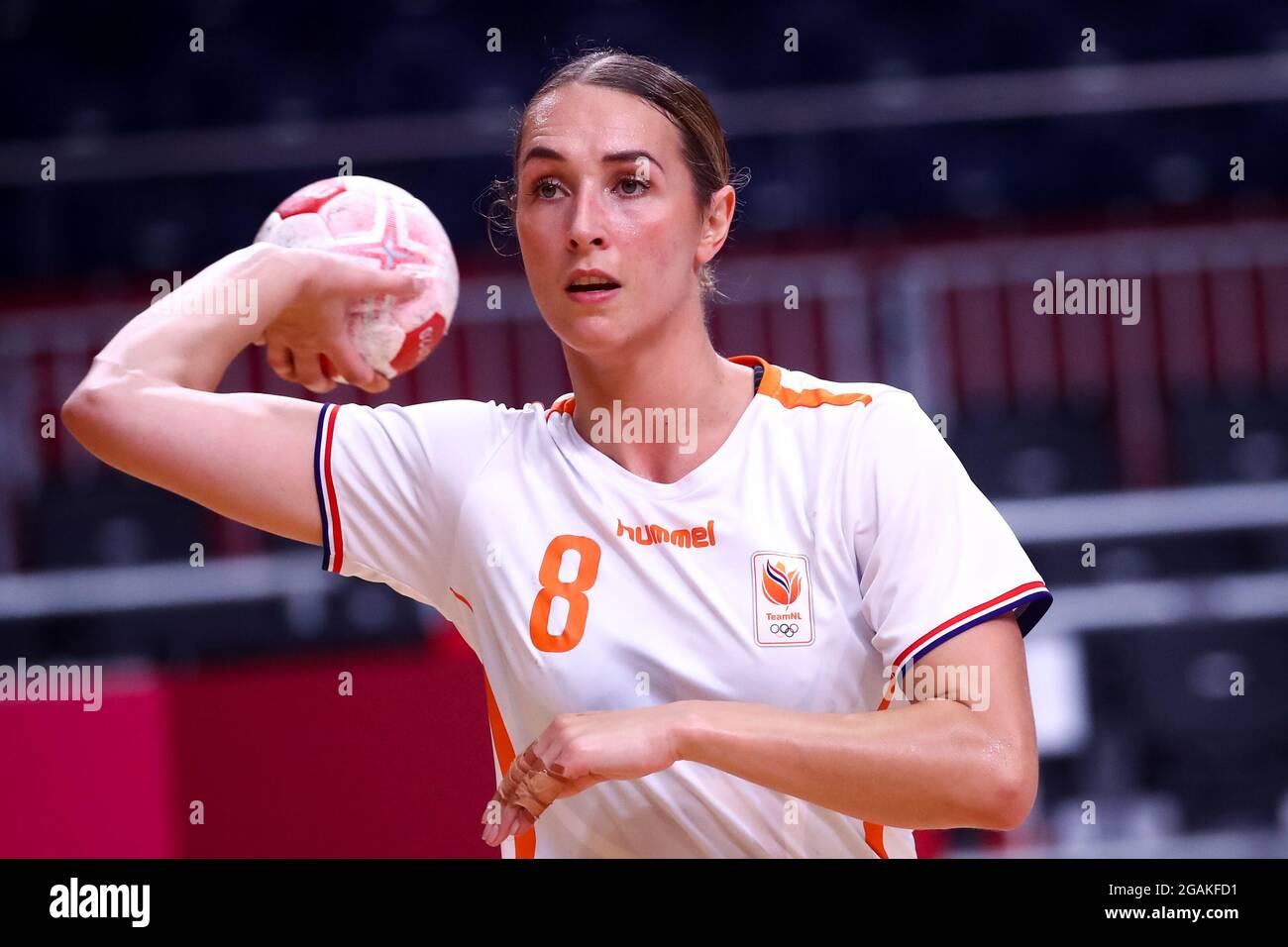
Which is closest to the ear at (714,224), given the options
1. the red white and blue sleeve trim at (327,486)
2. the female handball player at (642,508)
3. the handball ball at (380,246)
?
the female handball player at (642,508)

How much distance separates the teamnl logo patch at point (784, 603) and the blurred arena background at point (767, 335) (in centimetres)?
142

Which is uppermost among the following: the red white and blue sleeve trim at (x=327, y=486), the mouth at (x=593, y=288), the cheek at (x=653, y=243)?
the cheek at (x=653, y=243)

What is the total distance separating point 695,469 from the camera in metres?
2.03

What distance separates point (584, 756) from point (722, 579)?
1.18 ft

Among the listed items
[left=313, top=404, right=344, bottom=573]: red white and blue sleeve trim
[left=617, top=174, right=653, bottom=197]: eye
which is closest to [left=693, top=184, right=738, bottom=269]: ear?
[left=617, top=174, right=653, bottom=197]: eye

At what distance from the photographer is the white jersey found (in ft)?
6.25

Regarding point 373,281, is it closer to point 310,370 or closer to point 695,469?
point 310,370

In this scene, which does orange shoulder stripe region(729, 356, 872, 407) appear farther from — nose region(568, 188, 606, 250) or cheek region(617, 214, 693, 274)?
nose region(568, 188, 606, 250)

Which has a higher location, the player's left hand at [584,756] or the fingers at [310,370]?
the fingers at [310,370]

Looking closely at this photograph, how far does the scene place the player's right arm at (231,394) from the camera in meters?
1.96

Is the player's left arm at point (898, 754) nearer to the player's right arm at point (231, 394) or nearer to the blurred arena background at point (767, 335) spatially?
the player's right arm at point (231, 394)

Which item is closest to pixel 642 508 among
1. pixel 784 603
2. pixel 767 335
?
pixel 784 603

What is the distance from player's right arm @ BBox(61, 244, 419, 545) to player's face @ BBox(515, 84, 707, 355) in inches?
12.3
